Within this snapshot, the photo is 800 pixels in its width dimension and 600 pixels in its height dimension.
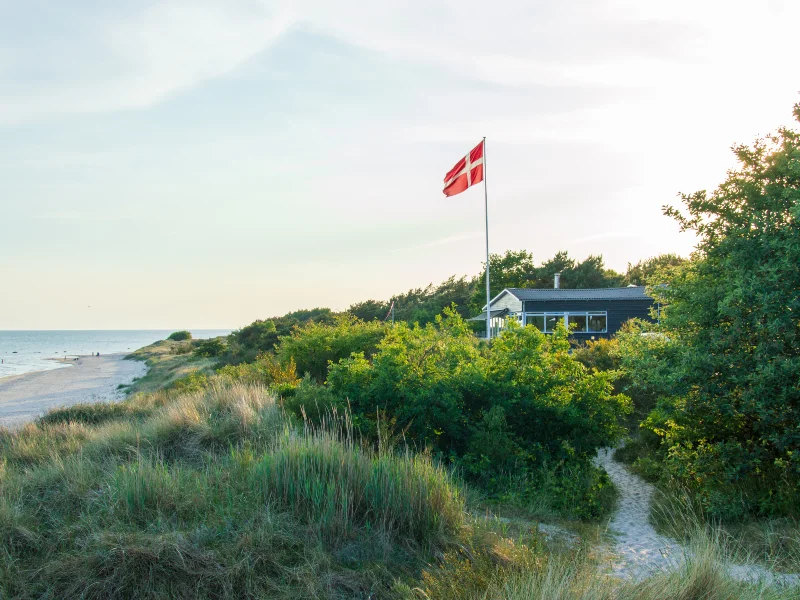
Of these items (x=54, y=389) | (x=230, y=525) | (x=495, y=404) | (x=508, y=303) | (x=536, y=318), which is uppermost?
(x=508, y=303)

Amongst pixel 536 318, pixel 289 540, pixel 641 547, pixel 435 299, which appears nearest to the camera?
pixel 289 540

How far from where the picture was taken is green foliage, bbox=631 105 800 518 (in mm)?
6891

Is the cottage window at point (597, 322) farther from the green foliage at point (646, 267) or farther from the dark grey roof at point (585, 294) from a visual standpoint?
the green foliage at point (646, 267)

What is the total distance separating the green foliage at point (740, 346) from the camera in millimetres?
6891

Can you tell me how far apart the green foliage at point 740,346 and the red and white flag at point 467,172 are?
1639 centimetres

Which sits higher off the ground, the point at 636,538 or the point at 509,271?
the point at 509,271

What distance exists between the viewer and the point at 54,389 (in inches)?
1294

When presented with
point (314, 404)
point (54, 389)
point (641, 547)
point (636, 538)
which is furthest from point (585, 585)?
point (54, 389)

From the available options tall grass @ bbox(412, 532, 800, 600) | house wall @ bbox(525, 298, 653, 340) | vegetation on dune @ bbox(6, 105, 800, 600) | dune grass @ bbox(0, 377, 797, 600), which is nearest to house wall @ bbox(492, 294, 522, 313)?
house wall @ bbox(525, 298, 653, 340)

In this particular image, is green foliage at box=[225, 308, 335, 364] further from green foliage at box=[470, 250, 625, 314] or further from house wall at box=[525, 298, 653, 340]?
green foliage at box=[470, 250, 625, 314]

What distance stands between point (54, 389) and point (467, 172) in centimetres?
2644

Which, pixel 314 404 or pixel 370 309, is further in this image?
pixel 370 309

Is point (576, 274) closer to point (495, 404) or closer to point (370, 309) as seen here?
point (370, 309)

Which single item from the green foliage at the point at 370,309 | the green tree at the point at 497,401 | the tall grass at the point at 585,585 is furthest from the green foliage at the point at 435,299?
the tall grass at the point at 585,585
